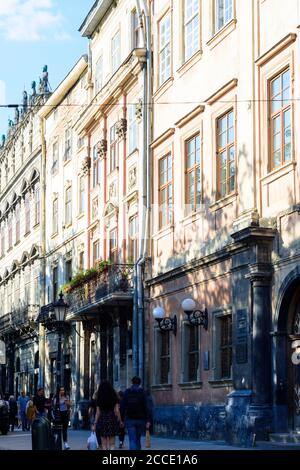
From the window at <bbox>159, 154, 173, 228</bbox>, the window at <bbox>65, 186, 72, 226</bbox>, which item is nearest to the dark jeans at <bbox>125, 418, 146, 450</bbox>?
the window at <bbox>159, 154, 173, 228</bbox>

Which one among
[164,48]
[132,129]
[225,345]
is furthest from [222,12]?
Result: [132,129]

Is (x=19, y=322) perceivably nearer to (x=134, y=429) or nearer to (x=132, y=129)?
(x=132, y=129)

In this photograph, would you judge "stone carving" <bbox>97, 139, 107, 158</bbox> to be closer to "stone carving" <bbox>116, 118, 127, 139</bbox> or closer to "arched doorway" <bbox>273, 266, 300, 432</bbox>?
"stone carving" <bbox>116, 118, 127, 139</bbox>

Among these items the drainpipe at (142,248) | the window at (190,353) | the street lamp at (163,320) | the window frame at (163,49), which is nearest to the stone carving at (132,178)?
the drainpipe at (142,248)

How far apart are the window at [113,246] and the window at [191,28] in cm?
861

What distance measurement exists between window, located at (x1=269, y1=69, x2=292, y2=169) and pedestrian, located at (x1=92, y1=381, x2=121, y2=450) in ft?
21.4

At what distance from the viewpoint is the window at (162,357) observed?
32.4 m

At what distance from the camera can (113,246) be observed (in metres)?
38.6

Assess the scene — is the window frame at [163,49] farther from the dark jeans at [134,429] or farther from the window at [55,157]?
the window at [55,157]

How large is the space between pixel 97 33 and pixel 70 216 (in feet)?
25.0

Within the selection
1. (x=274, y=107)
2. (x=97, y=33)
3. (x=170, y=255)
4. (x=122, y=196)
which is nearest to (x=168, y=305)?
(x=170, y=255)

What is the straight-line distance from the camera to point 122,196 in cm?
3734

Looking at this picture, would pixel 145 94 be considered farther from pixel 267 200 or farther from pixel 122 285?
pixel 267 200

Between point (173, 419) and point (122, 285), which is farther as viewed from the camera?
point (122, 285)
